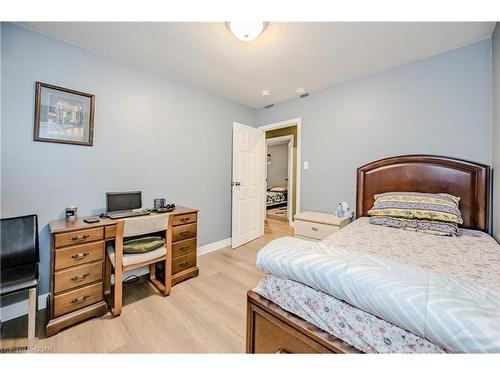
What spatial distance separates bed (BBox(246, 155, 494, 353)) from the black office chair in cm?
146

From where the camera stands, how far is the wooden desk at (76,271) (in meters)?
1.52

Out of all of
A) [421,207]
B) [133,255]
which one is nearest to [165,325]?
[133,255]

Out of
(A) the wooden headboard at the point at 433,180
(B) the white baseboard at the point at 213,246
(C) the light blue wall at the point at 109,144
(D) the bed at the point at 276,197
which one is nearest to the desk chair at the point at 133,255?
(C) the light blue wall at the point at 109,144

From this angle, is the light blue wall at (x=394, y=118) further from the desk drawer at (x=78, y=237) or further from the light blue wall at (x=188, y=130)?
the desk drawer at (x=78, y=237)

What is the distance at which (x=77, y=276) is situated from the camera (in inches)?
63.5

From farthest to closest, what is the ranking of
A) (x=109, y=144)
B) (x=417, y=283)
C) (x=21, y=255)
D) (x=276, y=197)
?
1. (x=276, y=197)
2. (x=109, y=144)
3. (x=21, y=255)
4. (x=417, y=283)

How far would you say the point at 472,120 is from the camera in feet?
6.40

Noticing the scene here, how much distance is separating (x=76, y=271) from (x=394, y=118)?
348 cm

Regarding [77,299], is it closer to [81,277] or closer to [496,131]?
[81,277]

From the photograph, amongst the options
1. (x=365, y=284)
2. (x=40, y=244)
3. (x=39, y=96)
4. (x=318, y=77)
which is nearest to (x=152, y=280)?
(x=40, y=244)

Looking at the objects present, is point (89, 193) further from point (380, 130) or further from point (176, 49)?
point (380, 130)

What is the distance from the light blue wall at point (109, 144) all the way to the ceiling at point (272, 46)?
0.21 metres

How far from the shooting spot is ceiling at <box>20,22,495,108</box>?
5.60ft

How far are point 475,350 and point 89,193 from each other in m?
2.73
